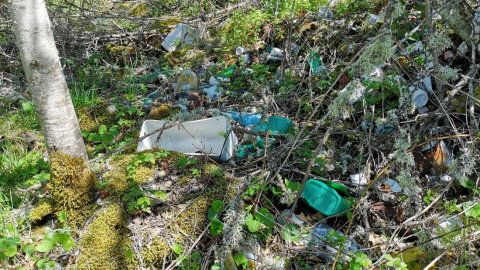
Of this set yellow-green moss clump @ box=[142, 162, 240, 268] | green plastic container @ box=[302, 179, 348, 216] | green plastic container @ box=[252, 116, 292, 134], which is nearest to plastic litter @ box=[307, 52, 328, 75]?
green plastic container @ box=[252, 116, 292, 134]

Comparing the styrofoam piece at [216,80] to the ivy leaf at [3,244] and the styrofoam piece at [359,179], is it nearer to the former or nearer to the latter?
the styrofoam piece at [359,179]

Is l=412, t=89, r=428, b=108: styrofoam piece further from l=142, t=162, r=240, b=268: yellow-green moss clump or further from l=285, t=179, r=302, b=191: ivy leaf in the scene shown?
l=142, t=162, r=240, b=268: yellow-green moss clump

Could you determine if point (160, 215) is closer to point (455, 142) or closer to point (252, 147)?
point (252, 147)

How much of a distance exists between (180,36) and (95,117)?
6.57 ft

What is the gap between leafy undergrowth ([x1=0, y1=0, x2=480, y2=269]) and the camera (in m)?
1.79

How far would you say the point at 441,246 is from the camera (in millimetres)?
1716

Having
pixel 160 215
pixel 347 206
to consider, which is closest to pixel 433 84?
pixel 347 206

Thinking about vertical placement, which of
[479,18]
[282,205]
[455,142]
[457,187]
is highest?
[479,18]

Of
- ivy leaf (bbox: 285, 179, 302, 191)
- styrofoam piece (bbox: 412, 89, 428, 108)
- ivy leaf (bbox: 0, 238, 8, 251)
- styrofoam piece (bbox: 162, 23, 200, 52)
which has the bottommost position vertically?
ivy leaf (bbox: 0, 238, 8, 251)

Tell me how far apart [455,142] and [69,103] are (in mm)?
2260

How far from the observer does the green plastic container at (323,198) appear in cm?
203

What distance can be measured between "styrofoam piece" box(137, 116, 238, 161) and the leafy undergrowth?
0.11m

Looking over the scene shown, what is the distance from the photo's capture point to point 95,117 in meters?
2.94

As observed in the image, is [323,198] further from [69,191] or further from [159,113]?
[159,113]
